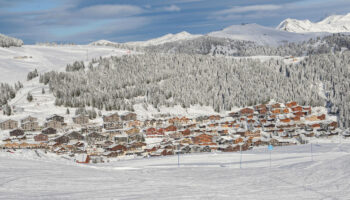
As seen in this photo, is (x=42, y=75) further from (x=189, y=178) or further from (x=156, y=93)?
(x=189, y=178)

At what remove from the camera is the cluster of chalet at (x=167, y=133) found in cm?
10256

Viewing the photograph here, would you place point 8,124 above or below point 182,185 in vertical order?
below

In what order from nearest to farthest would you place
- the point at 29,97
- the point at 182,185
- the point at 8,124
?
the point at 182,185
the point at 8,124
the point at 29,97

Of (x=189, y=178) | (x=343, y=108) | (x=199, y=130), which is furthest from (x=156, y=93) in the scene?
(x=189, y=178)

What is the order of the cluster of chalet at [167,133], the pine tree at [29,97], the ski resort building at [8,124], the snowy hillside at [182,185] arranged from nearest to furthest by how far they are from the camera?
the snowy hillside at [182,185] < the cluster of chalet at [167,133] < the ski resort building at [8,124] < the pine tree at [29,97]

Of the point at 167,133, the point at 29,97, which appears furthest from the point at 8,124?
the point at 167,133

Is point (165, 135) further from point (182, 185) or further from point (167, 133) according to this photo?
point (182, 185)

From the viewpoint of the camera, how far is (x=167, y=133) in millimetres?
128125

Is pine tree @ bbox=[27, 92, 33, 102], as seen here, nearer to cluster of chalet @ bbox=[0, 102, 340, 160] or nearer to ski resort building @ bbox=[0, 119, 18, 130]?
cluster of chalet @ bbox=[0, 102, 340, 160]

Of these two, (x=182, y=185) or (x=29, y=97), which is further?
(x=29, y=97)

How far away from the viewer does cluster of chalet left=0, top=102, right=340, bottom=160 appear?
103m

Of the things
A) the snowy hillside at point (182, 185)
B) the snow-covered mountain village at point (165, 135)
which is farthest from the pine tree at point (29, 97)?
the snowy hillside at point (182, 185)

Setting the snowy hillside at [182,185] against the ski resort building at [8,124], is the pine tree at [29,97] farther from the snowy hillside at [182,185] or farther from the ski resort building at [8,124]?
the snowy hillside at [182,185]

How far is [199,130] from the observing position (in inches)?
5108
